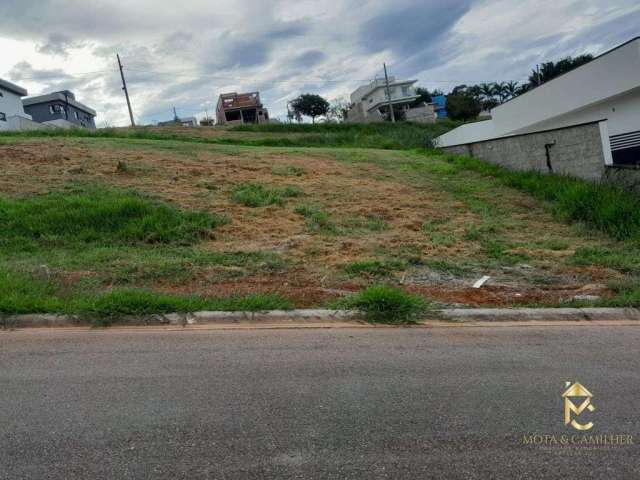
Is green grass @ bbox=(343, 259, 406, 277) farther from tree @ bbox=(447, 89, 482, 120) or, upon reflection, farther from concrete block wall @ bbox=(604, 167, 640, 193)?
tree @ bbox=(447, 89, 482, 120)

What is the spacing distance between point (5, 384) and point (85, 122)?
209ft

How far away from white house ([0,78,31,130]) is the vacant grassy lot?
26906 millimetres

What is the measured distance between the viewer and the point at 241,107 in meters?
58.5

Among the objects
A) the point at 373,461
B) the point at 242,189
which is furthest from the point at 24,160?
the point at 373,461

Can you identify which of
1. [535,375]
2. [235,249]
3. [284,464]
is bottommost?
[535,375]

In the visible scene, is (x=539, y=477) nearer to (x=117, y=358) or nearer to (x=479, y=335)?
(x=479, y=335)

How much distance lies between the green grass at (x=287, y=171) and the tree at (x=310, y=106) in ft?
169

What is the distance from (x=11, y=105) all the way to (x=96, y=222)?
133 ft

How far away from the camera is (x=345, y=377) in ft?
10.2
